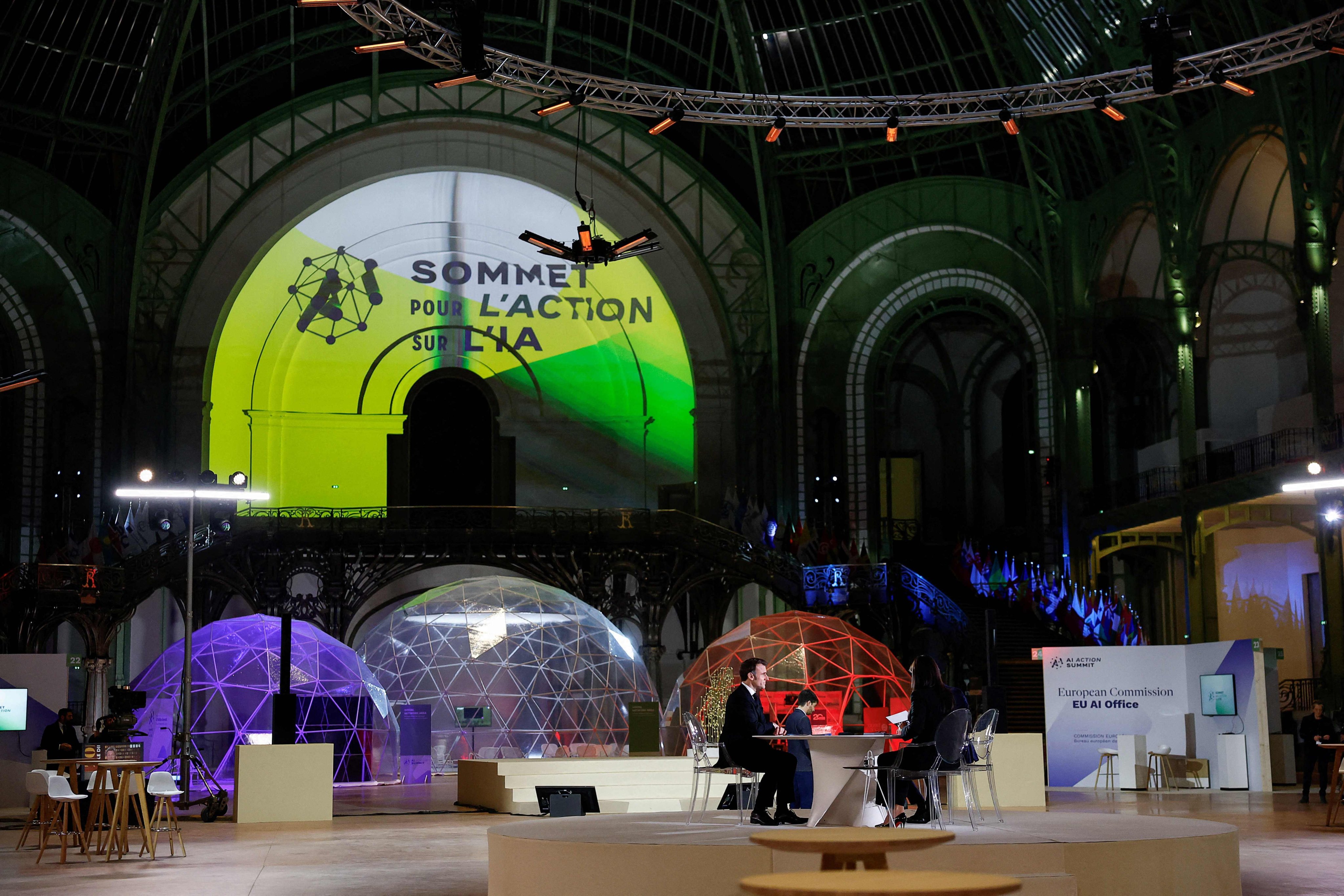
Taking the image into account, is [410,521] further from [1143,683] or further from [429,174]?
[1143,683]

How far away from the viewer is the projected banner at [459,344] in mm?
32750

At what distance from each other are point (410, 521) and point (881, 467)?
11.1 m


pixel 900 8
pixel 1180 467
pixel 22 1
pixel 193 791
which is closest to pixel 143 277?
pixel 22 1

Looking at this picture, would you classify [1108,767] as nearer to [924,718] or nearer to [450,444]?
A: [924,718]

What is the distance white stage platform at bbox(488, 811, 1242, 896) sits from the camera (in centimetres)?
806

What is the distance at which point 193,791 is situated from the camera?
19.9 meters

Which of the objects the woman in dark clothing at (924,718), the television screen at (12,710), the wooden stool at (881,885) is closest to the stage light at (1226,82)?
the woman in dark clothing at (924,718)

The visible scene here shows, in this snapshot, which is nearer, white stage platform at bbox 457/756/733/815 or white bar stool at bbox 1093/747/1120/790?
white stage platform at bbox 457/756/733/815

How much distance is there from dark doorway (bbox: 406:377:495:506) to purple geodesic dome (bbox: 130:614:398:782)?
10020 mm

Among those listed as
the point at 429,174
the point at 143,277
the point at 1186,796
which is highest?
the point at 429,174

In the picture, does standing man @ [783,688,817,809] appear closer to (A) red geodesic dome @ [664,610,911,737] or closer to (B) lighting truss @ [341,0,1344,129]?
(A) red geodesic dome @ [664,610,911,737]

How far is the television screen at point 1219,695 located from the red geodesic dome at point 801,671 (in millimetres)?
4029

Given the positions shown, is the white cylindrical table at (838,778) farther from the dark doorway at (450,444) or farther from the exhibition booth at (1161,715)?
the dark doorway at (450,444)

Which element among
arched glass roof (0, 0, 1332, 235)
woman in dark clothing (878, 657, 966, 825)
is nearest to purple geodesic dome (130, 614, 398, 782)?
arched glass roof (0, 0, 1332, 235)
